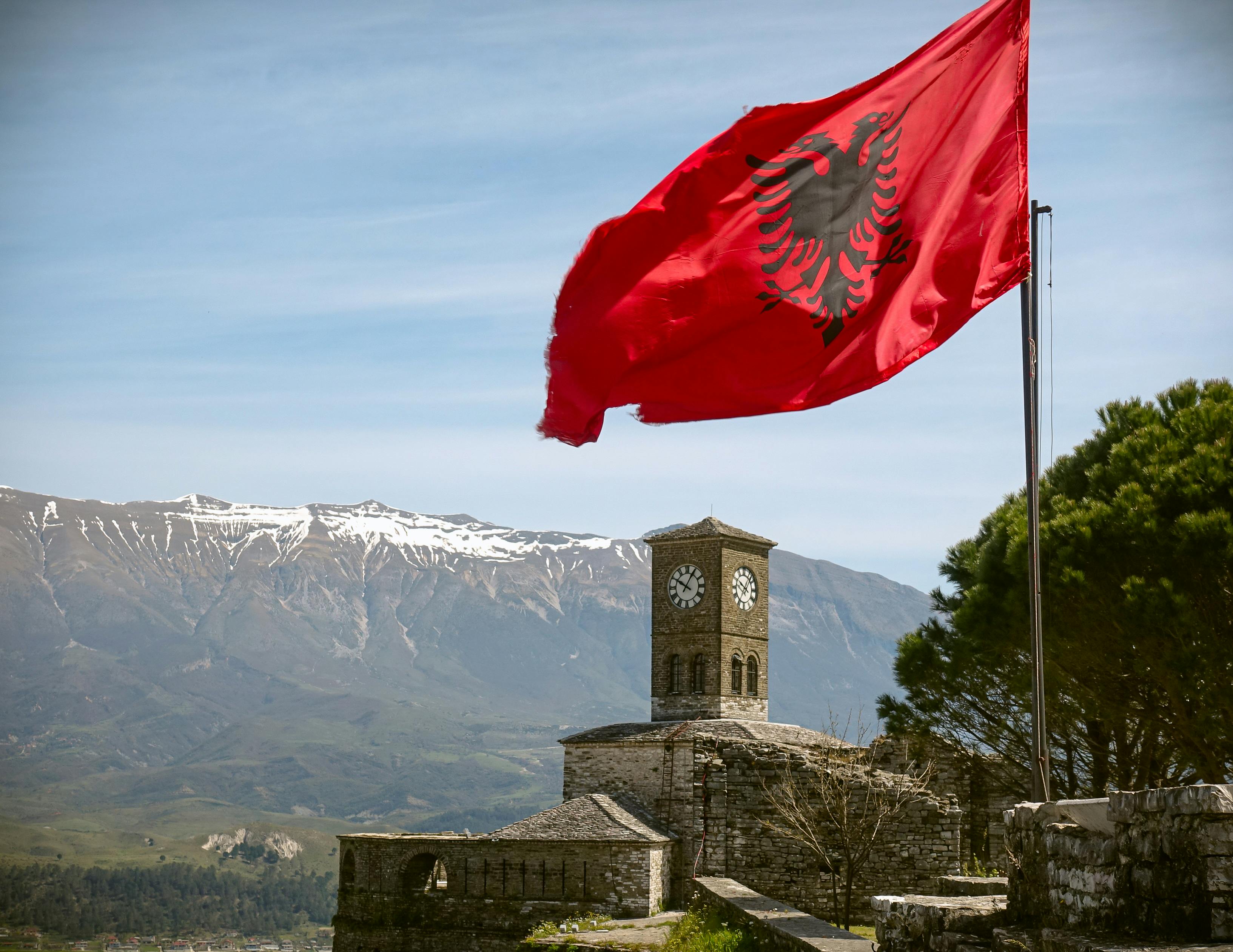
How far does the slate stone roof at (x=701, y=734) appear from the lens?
42.7 meters

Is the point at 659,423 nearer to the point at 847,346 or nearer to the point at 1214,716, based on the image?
the point at 847,346

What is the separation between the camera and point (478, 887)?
132 feet

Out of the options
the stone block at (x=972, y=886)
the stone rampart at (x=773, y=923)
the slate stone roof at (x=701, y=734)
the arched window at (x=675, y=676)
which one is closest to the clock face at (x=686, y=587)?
the arched window at (x=675, y=676)

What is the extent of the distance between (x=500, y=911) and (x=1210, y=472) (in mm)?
27722

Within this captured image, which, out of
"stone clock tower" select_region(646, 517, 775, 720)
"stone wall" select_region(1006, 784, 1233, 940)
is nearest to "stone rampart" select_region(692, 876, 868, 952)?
"stone wall" select_region(1006, 784, 1233, 940)

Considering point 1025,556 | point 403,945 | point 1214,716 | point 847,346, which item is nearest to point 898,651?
point 1025,556

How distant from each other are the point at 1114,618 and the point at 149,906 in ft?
639

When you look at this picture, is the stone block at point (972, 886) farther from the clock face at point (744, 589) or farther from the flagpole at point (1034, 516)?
the clock face at point (744, 589)

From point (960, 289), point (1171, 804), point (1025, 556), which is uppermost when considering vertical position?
point (960, 289)

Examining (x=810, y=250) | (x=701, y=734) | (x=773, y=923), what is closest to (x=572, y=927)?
(x=701, y=734)

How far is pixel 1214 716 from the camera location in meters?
17.8

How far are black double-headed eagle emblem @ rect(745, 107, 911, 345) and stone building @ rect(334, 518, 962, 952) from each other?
92.3ft

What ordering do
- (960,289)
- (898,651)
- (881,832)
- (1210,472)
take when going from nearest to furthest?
(960,289)
(1210,472)
(898,651)
(881,832)

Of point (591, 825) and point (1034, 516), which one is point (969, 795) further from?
point (1034, 516)
